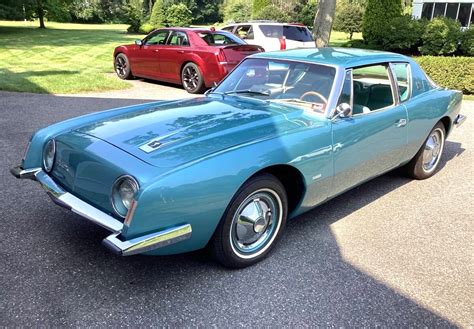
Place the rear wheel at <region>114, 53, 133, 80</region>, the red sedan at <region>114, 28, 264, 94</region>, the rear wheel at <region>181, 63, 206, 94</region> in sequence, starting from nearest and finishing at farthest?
the red sedan at <region>114, 28, 264, 94</region> → the rear wheel at <region>181, 63, 206, 94</region> → the rear wheel at <region>114, 53, 133, 80</region>

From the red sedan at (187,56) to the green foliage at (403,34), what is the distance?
9327 millimetres

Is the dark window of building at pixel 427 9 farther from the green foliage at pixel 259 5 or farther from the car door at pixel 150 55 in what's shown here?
the car door at pixel 150 55

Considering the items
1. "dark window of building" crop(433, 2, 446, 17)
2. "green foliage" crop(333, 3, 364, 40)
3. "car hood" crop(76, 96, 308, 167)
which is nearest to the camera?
"car hood" crop(76, 96, 308, 167)

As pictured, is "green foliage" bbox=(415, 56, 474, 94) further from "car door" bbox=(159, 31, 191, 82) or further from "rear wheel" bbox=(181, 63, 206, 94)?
"car door" bbox=(159, 31, 191, 82)

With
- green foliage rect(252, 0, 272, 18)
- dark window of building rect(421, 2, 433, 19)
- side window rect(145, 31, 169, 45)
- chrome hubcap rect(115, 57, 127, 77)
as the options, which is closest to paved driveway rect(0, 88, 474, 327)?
side window rect(145, 31, 169, 45)

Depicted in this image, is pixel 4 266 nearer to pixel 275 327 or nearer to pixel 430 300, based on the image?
pixel 275 327

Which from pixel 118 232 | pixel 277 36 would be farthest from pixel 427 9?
pixel 118 232

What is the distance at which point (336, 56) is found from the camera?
4.21 m

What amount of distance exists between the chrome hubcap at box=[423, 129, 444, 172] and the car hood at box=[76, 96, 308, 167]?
87.9 inches

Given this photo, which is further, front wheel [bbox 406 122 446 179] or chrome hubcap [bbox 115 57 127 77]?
chrome hubcap [bbox 115 57 127 77]

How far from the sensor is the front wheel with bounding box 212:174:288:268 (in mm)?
2955

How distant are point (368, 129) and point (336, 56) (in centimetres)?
82

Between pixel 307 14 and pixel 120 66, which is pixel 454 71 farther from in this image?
pixel 307 14

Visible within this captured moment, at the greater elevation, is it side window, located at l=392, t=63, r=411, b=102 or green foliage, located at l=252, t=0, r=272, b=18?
green foliage, located at l=252, t=0, r=272, b=18
